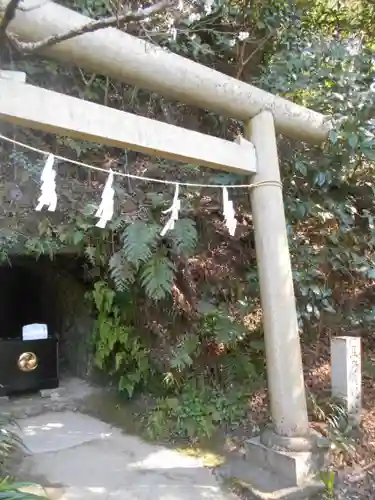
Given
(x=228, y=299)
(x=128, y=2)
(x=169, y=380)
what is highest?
(x=128, y=2)

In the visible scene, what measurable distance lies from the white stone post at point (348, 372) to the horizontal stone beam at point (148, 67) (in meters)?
1.79

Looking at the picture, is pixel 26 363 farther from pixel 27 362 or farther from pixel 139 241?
pixel 139 241

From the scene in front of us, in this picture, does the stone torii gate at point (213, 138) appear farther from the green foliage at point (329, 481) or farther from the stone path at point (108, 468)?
the stone path at point (108, 468)

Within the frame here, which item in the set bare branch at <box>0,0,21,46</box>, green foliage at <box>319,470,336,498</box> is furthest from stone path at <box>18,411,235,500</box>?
bare branch at <box>0,0,21,46</box>

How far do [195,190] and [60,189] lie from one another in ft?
4.47

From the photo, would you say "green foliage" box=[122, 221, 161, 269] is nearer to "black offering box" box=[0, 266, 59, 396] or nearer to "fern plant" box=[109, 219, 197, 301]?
"fern plant" box=[109, 219, 197, 301]

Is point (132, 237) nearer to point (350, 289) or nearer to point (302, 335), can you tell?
point (302, 335)

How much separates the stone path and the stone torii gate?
55 centimetres

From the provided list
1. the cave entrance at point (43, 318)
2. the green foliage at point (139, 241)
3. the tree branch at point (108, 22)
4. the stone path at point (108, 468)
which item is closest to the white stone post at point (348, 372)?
the stone path at point (108, 468)

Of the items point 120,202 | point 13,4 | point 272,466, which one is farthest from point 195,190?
point 13,4

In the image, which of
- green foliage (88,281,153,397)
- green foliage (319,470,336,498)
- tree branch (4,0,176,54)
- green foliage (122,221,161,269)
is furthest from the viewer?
green foliage (88,281,153,397)

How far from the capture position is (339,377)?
396 centimetres

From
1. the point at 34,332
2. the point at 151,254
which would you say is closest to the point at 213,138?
the point at 151,254

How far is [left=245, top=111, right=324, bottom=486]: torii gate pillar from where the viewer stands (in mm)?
3330
